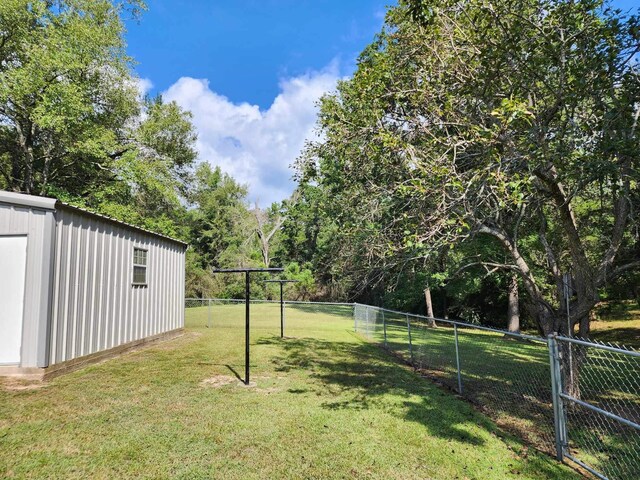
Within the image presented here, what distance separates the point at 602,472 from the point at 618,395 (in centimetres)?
388

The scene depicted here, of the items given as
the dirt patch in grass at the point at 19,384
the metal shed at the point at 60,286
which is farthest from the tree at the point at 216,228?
the dirt patch in grass at the point at 19,384

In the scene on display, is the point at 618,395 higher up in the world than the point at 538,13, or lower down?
lower down

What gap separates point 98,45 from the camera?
16.8 meters

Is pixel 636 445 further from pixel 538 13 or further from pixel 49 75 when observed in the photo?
pixel 49 75

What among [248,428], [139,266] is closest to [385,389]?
[248,428]

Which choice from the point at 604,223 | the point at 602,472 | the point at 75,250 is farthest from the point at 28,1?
the point at 602,472

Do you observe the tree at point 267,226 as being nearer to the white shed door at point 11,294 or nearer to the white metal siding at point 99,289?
the white metal siding at point 99,289

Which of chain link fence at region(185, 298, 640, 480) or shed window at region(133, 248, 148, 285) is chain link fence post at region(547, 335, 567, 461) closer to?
chain link fence at region(185, 298, 640, 480)

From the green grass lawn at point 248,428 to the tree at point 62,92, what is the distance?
1243 centimetres

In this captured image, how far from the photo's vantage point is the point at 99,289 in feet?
25.3

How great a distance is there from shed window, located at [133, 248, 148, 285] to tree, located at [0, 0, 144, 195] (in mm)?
8616

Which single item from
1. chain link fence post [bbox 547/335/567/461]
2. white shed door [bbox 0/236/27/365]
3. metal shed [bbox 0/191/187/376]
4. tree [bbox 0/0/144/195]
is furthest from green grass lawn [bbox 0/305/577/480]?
tree [bbox 0/0/144/195]

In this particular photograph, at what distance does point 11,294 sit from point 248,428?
4822 millimetres

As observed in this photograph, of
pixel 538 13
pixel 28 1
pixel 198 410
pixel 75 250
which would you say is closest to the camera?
pixel 198 410
